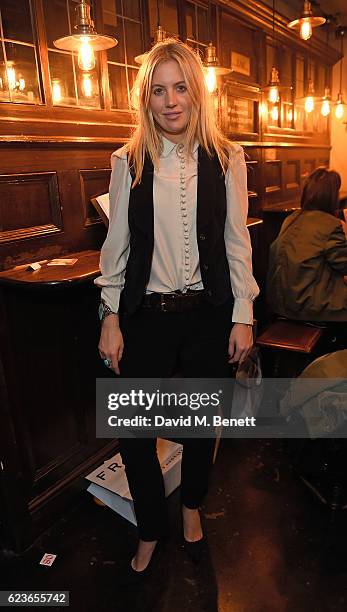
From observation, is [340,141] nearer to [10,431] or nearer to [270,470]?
[270,470]

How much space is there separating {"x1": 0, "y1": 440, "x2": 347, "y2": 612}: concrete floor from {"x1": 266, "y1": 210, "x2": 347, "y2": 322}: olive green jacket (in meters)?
1.01

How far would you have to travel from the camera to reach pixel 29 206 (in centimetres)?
183

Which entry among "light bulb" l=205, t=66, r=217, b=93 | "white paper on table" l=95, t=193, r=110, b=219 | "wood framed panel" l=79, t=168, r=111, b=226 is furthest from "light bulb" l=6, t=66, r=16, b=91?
"light bulb" l=205, t=66, r=217, b=93

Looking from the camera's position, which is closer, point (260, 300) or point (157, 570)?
point (157, 570)

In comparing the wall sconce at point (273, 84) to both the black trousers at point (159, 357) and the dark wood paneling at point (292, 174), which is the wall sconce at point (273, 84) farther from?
the black trousers at point (159, 357)

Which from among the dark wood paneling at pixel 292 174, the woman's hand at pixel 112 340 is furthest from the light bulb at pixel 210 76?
the dark wood paneling at pixel 292 174

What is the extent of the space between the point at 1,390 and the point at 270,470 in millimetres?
1356

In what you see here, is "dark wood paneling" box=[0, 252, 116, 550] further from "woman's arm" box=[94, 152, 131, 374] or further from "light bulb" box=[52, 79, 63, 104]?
"light bulb" box=[52, 79, 63, 104]

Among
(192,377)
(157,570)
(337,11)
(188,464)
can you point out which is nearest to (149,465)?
(188,464)

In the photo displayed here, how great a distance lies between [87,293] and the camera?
206cm

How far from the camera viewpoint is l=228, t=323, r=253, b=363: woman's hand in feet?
5.11

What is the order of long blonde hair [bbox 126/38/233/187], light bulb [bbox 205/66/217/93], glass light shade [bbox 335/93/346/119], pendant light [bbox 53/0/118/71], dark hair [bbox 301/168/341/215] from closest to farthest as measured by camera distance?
long blonde hair [bbox 126/38/233/187]
pendant light [bbox 53/0/118/71]
light bulb [bbox 205/66/217/93]
dark hair [bbox 301/168/341/215]
glass light shade [bbox 335/93/346/119]

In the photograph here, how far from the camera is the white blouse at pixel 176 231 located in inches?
57.0

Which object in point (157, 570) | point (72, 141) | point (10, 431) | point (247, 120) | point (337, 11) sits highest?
point (337, 11)
